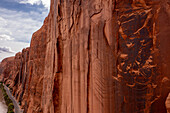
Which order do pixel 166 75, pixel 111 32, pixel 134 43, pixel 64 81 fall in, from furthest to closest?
pixel 64 81 → pixel 111 32 → pixel 134 43 → pixel 166 75

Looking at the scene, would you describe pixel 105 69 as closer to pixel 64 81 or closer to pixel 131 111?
pixel 131 111

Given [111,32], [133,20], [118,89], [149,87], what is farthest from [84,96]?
[133,20]

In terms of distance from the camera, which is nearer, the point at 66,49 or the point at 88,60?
the point at 88,60

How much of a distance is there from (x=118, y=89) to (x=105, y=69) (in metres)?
0.31

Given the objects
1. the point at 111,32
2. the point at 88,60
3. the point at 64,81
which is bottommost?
the point at 64,81

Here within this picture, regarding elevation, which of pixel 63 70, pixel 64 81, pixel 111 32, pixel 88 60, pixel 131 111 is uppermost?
pixel 111 32

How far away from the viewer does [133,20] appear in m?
1.47

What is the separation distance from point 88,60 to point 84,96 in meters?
0.57

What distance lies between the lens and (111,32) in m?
1.58

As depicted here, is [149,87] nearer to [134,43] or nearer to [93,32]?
[134,43]

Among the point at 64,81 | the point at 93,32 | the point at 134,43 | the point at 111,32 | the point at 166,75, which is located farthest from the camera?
the point at 64,81

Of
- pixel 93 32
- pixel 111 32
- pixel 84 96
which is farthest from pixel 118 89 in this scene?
pixel 93 32

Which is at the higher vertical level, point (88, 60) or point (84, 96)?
point (88, 60)

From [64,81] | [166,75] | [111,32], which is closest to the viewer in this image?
[166,75]
